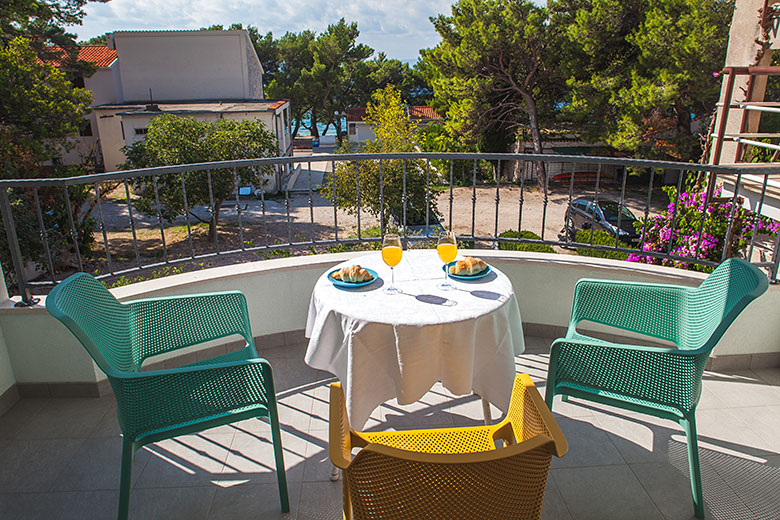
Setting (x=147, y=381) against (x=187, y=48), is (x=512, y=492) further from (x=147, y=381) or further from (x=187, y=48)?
(x=187, y=48)

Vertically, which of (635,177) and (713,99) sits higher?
(713,99)

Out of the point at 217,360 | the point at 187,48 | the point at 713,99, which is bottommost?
the point at 217,360

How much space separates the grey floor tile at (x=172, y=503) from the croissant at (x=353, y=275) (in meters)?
1.11

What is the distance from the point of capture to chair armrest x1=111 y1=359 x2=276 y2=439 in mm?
1847

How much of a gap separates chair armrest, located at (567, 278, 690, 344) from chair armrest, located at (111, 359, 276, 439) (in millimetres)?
1534

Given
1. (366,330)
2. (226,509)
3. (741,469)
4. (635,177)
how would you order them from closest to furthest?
(366,330) → (226,509) → (741,469) → (635,177)

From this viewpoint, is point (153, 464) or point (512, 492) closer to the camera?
point (512, 492)

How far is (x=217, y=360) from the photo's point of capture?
2.39 metres

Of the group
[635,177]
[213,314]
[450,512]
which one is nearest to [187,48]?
[635,177]

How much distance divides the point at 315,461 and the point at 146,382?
0.97m

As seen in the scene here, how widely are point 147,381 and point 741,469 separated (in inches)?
104

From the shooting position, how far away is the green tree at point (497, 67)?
19547 mm

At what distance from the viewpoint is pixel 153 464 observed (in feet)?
8.02

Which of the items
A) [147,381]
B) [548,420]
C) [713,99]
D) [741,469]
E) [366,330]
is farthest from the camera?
[713,99]
